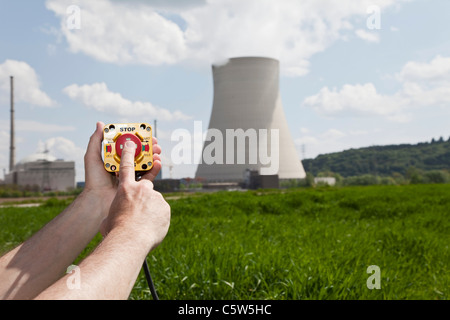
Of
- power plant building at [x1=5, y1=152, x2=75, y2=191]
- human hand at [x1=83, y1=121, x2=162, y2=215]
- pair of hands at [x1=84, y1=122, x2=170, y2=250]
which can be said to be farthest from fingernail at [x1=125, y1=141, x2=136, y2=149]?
power plant building at [x1=5, y1=152, x2=75, y2=191]

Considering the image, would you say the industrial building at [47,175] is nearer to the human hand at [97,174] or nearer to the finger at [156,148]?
the human hand at [97,174]

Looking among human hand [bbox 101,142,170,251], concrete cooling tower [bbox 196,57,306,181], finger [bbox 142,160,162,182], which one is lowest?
human hand [bbox 101,142,170,251]

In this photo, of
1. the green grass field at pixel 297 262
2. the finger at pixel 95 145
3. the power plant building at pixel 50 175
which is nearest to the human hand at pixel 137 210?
the finger at pixel 95 145

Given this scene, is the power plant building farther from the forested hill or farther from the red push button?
the red push button

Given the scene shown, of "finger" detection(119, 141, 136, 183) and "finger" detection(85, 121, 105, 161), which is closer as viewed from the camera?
"finger" detection(119, 141, 136, 183)

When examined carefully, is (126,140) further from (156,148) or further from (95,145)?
(95,145)

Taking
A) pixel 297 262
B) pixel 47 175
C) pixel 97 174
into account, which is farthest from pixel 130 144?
pixel 47 175
